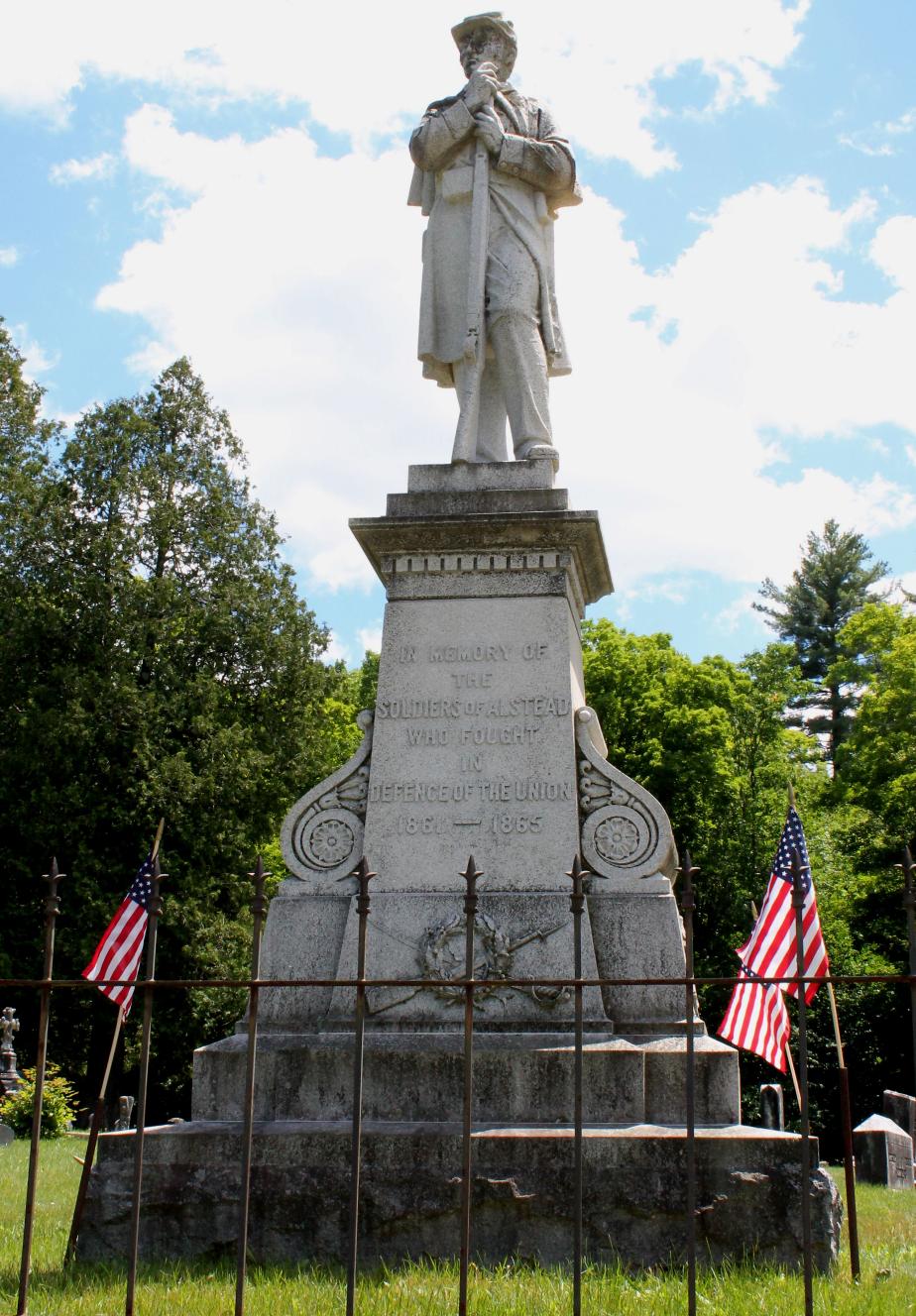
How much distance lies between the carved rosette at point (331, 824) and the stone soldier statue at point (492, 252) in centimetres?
220

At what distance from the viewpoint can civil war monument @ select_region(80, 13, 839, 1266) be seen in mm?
6078

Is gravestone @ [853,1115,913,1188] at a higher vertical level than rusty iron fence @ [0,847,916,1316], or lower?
lower

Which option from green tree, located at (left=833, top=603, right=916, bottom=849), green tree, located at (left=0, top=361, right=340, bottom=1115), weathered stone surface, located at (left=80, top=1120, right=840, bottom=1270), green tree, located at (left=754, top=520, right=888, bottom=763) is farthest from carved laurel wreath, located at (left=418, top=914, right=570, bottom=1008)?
green tree, located at (left=754, top=520, right=888, bottom=763)

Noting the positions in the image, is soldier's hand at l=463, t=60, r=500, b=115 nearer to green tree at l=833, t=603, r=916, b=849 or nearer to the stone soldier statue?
the stone soldier statue

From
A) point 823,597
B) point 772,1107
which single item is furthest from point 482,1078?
point 823,597

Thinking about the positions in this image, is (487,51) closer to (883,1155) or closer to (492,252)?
(492,252)

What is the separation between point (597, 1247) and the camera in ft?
19.5

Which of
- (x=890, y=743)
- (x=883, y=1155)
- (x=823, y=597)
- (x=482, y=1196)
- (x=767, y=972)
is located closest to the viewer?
(x=482, y=1196)

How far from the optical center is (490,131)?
28.9 ft

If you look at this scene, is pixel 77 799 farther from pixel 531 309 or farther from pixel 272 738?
pixel 531 309

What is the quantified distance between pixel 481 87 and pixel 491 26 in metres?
0.63

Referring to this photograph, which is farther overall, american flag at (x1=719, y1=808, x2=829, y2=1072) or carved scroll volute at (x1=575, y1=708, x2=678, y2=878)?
carved scroll volute at (x1=575, y1=708, x2=678, y2=878)

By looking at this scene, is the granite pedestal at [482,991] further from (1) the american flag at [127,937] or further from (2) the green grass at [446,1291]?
(1) the american flag at [127,937]

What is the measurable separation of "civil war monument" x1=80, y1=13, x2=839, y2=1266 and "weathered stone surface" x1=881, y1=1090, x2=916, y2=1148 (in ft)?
36.6
